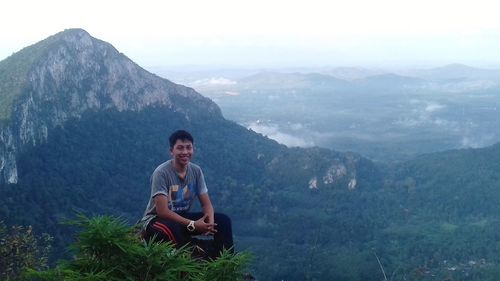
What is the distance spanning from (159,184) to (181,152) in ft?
1.73

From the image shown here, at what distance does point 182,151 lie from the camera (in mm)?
7250

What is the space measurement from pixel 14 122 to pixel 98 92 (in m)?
25.9

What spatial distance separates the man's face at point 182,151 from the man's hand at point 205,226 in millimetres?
843

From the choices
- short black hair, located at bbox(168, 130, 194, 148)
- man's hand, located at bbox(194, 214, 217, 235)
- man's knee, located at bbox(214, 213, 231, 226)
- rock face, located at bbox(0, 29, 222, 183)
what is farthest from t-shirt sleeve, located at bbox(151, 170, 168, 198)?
rock face, located at bbox(0, 29, 222, 183)

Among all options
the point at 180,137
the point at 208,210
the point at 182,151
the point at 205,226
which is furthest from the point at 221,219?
the point at 180,137

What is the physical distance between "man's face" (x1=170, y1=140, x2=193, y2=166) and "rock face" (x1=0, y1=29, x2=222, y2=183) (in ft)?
179

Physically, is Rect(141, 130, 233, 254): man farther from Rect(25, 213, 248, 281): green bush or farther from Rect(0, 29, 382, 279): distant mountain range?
Rect(0, 29, 382, 279): distant mountain range

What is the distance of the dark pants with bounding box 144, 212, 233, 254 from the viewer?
639 cm

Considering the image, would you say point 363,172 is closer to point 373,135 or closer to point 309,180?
point 309,180

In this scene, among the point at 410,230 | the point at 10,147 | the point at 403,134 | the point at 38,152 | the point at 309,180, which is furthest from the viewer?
the point at 403,134

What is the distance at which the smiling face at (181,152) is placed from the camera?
7254mm

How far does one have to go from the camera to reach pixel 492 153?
105688 mm

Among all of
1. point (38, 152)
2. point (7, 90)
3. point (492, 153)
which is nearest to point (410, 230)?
point (492, 153)

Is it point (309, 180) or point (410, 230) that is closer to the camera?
point (410, 230)
